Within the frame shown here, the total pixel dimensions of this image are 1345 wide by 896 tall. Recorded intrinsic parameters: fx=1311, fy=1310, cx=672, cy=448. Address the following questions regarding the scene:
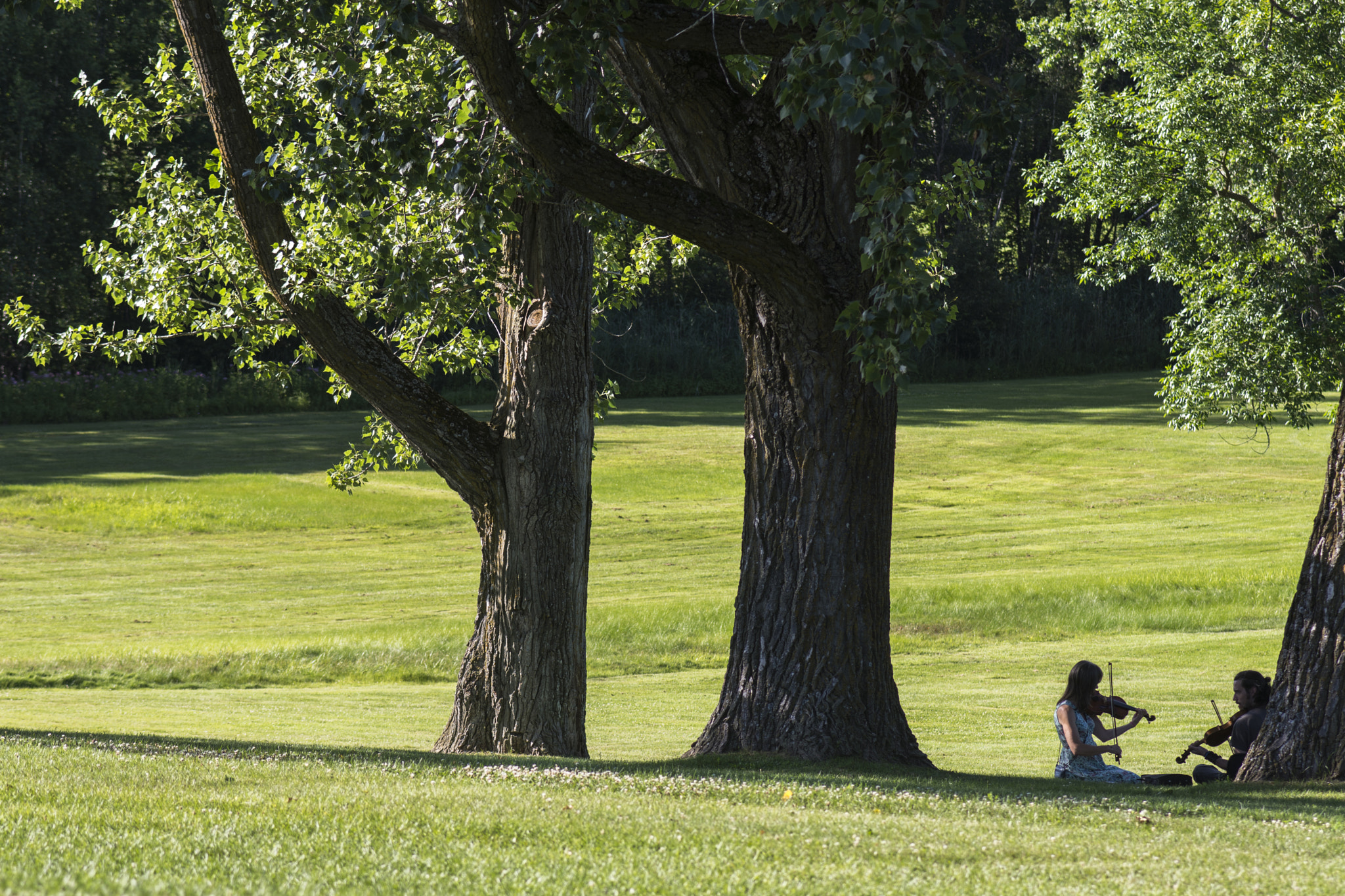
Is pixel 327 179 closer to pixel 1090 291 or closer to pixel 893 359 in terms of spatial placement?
pixel 893 359

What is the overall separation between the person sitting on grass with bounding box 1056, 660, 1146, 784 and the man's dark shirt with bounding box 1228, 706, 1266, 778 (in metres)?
0.60

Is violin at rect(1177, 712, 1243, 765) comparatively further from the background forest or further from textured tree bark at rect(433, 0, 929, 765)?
the background forest

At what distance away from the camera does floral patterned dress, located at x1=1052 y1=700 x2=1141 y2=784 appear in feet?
28.4

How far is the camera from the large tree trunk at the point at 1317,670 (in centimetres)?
778

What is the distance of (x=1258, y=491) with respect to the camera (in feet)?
103

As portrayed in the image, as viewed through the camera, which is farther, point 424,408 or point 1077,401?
point 1077,401

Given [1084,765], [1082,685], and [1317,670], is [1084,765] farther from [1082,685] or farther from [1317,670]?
[1317,670]

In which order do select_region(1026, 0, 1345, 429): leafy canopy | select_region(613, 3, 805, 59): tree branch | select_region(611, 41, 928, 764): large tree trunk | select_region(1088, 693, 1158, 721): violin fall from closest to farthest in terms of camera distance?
select_region(613, 3, 805, 59): tree branch → select_region(611, 41, 928, 764): large tree trunk → select_region(1088, 693, 1158, 721): violin → select_region(1026, 0, 1345, 429): leafy canopy

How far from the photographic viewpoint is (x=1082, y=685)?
8875mm

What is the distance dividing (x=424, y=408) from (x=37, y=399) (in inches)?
1375

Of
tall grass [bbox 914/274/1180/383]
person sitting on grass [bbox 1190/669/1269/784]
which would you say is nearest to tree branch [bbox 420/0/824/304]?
person sitting on grass [bbox 1190/669/1269/784]

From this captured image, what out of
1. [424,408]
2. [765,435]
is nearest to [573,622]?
[424,408]

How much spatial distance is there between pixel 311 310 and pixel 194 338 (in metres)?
32.5

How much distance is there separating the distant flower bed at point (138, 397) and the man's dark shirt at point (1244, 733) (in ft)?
111
